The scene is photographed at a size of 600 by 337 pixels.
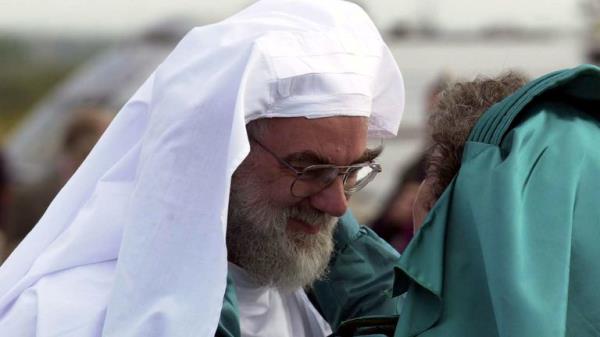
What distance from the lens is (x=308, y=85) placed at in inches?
117

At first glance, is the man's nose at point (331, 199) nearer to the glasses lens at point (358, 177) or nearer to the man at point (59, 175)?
the glasses lens at point (358, 177)

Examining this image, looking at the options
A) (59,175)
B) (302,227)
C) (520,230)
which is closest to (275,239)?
(302,227)

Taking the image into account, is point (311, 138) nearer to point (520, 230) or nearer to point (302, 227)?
point (302, 227)

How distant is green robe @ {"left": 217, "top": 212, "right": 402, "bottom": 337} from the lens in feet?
10.4

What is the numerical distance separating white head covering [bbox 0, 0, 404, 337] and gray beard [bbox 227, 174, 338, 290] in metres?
0.24

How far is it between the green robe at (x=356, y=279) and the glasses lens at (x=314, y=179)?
0.78ft

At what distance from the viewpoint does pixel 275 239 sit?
10.0 ft

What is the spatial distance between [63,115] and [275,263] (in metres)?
5.57

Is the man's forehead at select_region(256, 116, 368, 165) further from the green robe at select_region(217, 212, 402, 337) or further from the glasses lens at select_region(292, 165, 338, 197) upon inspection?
the green robe at select_region(217, 212, 402, 337)

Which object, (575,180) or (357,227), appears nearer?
(575,180)

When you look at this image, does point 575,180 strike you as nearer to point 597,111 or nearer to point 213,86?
point 597,111

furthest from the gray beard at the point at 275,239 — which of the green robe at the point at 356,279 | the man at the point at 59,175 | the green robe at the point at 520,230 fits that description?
the man at the point at 59,175

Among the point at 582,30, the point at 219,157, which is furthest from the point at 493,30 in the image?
the point at 219,157

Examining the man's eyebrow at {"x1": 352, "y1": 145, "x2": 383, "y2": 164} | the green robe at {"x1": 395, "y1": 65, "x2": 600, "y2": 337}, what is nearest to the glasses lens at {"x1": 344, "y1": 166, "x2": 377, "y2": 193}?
the man's eyebrow at {"x1": 352, "y1": 145, "x2": 383, "y2": 164}
